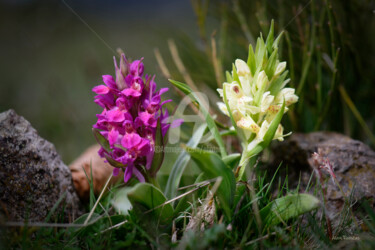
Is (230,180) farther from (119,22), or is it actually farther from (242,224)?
(119,22)

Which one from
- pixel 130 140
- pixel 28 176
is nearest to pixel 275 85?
pixel 130 140

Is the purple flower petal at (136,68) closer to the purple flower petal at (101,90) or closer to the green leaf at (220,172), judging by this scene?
the purple flower petal at (101,90)

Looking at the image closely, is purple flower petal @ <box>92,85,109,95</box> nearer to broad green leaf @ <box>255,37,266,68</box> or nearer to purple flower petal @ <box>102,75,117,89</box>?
purple flower petal @ <box>102,75,117,89</box>

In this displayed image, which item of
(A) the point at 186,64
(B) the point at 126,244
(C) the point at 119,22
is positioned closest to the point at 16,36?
(C) the point at 119,22

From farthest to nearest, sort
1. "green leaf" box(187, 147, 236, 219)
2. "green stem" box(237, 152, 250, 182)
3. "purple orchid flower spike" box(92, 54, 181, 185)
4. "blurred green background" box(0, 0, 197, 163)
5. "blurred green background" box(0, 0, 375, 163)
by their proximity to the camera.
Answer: "blurred green background" box(0, 0, 197, 163)
"blurred green background" box(0, 0, 375, 163)
"green stem" box(237, 152, 250, 182)
"purple orchid flower spike" box(92, 54, 181, 185)
"green leaf" box(187, 147, 236, 219)

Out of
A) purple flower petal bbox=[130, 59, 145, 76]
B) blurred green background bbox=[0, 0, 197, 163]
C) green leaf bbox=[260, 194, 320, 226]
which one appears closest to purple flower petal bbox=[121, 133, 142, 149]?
purple flower petal bbox=[130, 59, 145, 76]

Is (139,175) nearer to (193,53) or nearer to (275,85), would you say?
(275,85)
